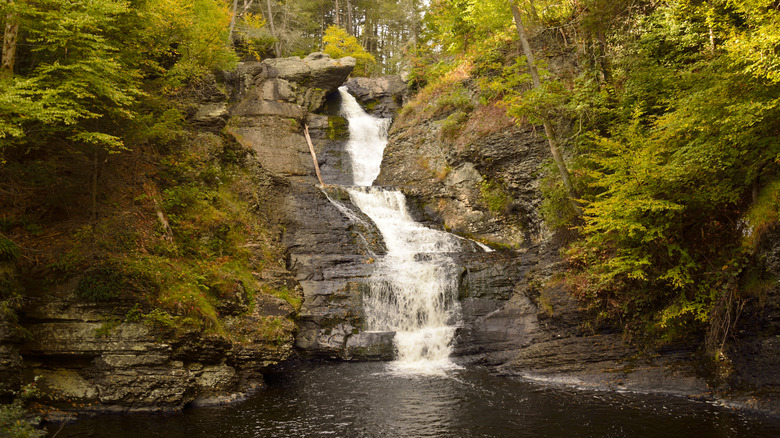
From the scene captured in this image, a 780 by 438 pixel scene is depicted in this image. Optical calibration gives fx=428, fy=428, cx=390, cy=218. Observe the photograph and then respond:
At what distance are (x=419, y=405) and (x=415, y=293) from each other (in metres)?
4.97

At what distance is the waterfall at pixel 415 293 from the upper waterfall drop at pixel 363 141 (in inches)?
200

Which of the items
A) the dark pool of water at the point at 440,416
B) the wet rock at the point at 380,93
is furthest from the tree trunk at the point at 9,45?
the wet rock at the point at 380,93

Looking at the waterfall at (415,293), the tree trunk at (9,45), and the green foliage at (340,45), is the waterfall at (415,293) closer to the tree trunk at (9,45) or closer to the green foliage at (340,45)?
the tree trunk at (9,45)

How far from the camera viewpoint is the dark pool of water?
759 cm

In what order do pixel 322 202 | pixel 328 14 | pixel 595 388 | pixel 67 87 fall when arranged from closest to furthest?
1. pixel 67 87
2. pixel 595 388
3. pixel 322 202
4. pixel 328 14

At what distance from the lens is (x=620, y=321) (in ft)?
34.7

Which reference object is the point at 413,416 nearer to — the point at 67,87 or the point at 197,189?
the point at 67,87

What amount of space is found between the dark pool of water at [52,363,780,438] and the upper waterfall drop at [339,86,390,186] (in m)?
14.7

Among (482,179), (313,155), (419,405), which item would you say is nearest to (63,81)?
(419,405)

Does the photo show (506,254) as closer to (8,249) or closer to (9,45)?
(8,249)

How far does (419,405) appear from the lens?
9133 millimetres

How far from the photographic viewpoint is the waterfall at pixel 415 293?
1264cm

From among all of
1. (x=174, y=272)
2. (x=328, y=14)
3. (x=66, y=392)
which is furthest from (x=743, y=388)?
(x=328, y=14)

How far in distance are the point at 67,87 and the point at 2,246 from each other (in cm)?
337
